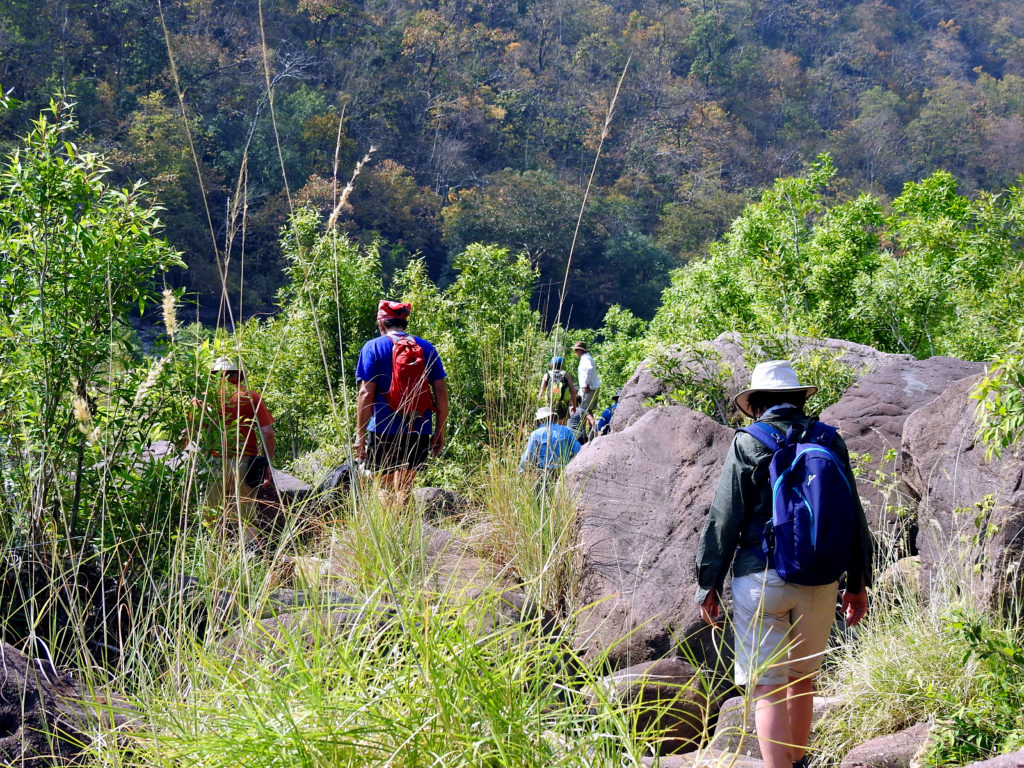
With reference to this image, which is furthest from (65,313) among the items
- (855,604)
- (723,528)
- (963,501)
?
(963,501)

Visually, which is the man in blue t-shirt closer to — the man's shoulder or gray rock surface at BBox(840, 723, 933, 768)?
the man's shoulder

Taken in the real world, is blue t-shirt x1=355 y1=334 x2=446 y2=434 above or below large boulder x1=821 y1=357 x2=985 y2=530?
above

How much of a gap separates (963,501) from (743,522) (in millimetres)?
1778

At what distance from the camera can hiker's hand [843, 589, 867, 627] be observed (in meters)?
3.22

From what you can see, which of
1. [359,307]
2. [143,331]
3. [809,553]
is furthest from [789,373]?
[143,331]

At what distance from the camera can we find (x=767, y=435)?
124 inches

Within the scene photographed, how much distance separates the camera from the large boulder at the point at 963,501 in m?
3.83

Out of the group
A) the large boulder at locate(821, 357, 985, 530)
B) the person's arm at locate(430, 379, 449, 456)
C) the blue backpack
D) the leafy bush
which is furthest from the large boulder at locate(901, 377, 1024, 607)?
Answer: the person's arm at locate(430, 379, 449, 456)

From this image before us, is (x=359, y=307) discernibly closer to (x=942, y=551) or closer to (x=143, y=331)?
(x=942, y=551)

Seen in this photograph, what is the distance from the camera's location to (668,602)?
4117 mm

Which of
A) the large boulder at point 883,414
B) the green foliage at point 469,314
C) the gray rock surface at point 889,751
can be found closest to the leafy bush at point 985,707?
the gray rock surface at point 889,751

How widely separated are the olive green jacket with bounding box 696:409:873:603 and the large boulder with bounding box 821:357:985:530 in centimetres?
175

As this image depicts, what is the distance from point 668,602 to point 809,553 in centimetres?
124

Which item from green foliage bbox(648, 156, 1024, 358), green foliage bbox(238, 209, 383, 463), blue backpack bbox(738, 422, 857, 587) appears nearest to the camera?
blue backpack bbox(738, 422, 857, 587)
